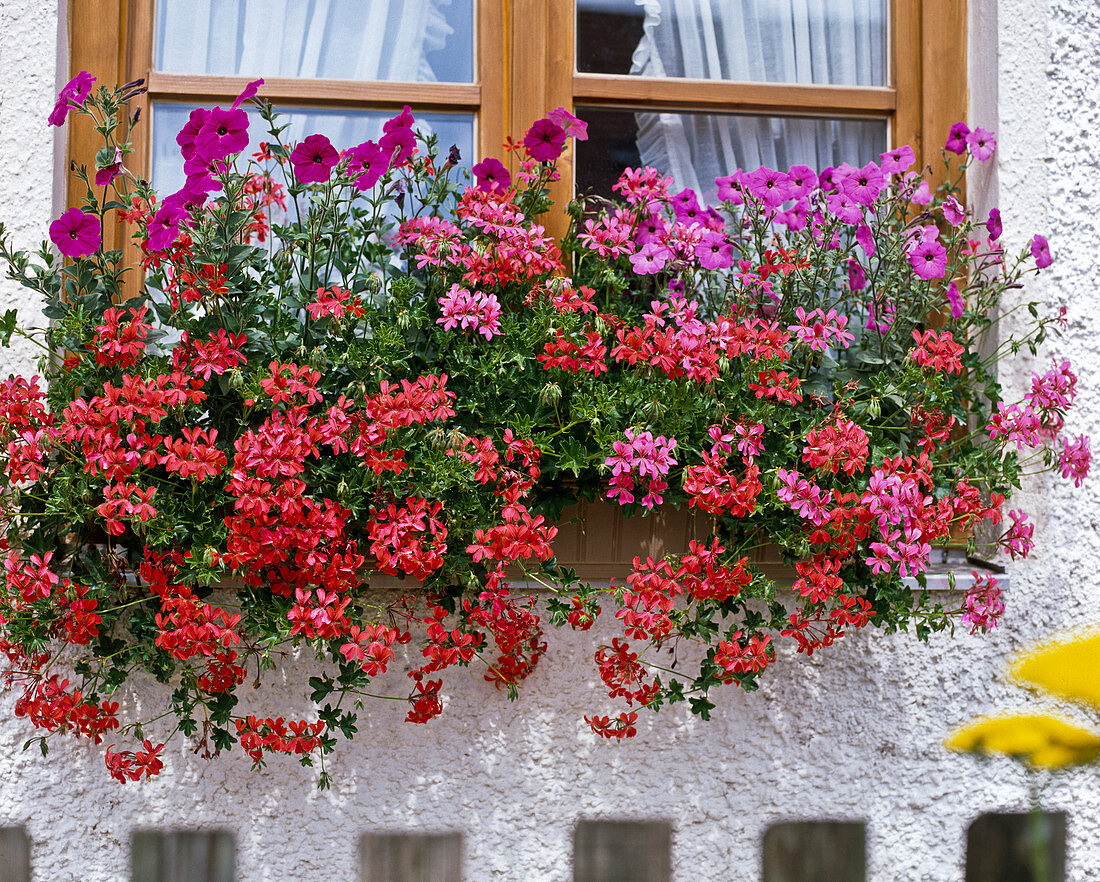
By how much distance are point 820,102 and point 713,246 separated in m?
0.63

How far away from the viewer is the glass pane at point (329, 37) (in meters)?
2.05

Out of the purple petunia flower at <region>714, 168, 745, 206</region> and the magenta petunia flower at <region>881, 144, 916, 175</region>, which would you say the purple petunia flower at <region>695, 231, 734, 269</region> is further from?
the magenta petunia flower at <region>881, 144, 916, 175</region>

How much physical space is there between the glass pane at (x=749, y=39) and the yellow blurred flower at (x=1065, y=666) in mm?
1483

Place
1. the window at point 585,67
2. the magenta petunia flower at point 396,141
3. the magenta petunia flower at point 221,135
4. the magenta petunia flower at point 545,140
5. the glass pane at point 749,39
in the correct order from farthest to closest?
1. the glass pane at point 749,39
2. the window at point 585,67
3. the magenta petunia flower at point 545,140
4. the magenta petunia flower at point 396,141
5. the magenta petunia flower at point 221,135

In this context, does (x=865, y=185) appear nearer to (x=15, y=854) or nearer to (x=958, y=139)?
(x=958, y=139)

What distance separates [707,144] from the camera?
2146 mm

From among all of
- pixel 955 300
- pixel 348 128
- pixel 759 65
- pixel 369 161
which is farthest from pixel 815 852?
pixel 348 128

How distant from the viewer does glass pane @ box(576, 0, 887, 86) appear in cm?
212

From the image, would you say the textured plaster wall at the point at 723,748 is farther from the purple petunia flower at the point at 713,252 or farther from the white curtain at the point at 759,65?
the purple petunia flower at the point at 713,252

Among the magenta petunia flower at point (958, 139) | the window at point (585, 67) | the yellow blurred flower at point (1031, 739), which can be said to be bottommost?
the yellow blurred flower at point (1031, 739)

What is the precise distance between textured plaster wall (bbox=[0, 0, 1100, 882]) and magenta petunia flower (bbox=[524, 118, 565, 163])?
1.06 m

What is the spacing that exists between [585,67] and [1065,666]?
6.19 ft

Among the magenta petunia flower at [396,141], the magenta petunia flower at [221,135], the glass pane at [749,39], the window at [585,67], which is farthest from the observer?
the glass pane at [749,39]

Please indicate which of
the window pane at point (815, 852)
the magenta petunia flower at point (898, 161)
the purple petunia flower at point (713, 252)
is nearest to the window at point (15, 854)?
the window pane at point (815, 852)
